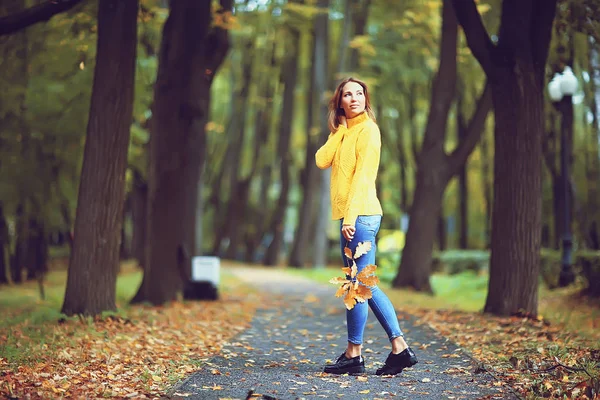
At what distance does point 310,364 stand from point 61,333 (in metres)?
2.99

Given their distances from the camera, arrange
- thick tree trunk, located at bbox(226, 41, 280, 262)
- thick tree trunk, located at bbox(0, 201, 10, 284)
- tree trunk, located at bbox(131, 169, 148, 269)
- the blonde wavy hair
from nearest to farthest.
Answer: the blonde wavy hair → thick tree trunk, located at bbox(0, 201, 10, 284) → tree trunk, located at bbox(131, 169, 148, 269) → thick tree trunk, located at bbox(226, 41, 280, 262)

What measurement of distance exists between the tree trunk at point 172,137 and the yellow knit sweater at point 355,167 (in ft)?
22.8

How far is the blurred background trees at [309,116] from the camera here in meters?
10.0

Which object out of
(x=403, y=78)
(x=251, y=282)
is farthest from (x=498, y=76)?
(x=403, y=78)

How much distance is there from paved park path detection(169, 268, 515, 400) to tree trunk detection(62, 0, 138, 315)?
78.8 inches

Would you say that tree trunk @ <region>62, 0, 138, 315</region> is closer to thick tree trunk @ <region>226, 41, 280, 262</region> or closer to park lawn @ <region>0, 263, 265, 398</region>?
park lawn @ <region>0, 263, 265, 398</region>

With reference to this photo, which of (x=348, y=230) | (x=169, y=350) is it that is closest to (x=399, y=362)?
(x=348, y=230)

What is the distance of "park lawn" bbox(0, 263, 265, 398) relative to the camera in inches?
222

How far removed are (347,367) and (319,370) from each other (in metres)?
0.32

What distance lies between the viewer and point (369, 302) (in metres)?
6.23

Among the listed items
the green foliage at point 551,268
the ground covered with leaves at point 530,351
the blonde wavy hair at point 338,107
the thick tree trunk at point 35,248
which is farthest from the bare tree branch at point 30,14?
the green foliage at point 551,268

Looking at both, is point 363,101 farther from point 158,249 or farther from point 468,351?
point 158,249

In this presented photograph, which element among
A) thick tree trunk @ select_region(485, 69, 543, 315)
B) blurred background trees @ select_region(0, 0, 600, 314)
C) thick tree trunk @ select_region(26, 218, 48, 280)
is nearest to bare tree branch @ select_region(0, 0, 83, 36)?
blurred background trees @ select_region(0, 0, 600, 314)

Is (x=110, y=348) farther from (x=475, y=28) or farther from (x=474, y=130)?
(x=474, y=130)
